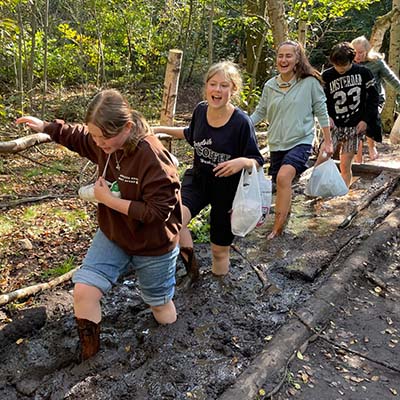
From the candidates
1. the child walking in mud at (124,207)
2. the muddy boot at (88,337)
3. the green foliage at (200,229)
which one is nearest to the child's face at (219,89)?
the child walking in mud at (124,207)

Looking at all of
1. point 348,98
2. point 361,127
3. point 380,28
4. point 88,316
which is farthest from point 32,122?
point 380,28

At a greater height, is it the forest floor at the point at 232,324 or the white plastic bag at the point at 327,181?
the white plastic bag at the point at 327,181

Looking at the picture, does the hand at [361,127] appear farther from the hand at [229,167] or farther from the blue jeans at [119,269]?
the blue jeans at [119,269]

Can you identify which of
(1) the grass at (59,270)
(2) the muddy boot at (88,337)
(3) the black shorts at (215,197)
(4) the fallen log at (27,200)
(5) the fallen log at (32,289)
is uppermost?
(3) the black shorts at (215,197)

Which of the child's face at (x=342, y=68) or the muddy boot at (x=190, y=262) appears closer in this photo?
the muddy boot at (x=190, y=262)

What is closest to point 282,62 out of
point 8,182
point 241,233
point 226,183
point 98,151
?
point 226,183

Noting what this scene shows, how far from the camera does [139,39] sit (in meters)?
12.3

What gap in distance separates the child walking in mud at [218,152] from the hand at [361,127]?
8.80 ft

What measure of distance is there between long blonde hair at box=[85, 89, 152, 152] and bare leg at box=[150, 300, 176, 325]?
1.14 meters

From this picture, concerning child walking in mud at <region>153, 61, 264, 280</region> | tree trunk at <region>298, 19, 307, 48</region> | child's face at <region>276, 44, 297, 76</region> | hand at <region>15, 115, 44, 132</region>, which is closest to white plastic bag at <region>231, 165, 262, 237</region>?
child walking in mud at <region>153, 61, 264, 280</region>

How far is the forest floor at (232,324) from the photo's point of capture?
2.69 m

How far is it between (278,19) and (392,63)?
162 inches

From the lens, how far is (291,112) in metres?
4.44

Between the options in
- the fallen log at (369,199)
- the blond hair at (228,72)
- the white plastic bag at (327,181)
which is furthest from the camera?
the fallen log at (369,199)
